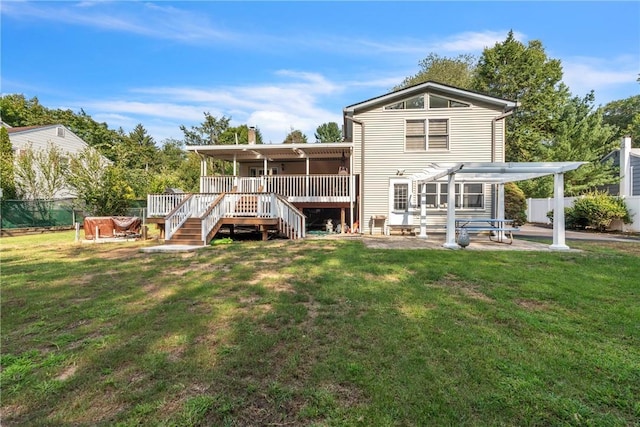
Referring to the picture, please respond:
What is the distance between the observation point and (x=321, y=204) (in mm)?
14445

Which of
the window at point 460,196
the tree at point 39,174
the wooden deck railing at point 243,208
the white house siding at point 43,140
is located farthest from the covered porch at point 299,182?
the white house siding at point 43,140

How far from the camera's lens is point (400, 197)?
1410 cm

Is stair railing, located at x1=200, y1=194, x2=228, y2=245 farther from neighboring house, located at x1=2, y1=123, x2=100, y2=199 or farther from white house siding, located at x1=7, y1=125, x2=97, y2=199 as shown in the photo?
neighboring house, located at x1=2, y1=123, x2=100, y2=199

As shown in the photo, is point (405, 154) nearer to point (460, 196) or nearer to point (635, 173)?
point (460, 196)

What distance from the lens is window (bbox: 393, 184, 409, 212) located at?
46.1 feet

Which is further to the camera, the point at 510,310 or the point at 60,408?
the point at 510,310

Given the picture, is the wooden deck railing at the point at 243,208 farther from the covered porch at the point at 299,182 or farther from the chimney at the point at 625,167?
the chimney at the point at 625,167

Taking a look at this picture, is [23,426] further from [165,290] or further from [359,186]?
[359,186]

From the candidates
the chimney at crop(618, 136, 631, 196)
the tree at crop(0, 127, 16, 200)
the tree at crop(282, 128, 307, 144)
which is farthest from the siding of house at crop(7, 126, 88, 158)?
the chimney at crop(618, 136, 631, 196)

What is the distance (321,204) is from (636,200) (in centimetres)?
1401

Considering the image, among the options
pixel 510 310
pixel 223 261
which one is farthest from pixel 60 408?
pixel 223 261

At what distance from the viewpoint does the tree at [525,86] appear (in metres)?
25.8

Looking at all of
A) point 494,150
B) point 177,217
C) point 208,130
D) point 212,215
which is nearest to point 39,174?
point 177,217

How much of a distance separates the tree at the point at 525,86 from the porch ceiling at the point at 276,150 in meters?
18.1
